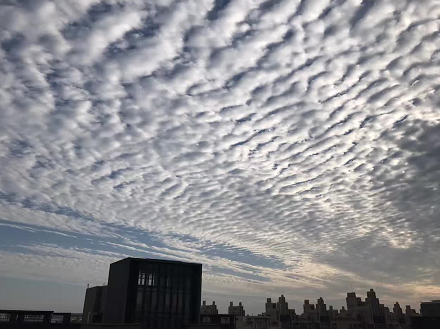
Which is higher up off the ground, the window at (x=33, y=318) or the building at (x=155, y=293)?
the building at (x=155, y=293)

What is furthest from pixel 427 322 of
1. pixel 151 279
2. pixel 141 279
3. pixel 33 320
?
pixel 33 320

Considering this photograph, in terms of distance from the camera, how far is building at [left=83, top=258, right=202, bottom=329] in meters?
56.9

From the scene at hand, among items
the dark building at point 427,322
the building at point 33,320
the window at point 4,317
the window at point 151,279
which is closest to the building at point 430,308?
the dark building at point 427,322

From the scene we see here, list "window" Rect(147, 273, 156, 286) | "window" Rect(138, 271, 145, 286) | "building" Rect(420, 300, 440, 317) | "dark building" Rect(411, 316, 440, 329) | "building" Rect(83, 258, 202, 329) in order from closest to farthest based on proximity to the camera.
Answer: "building" Rect(83, 258, 202, 329)
"window" Rect(138, 271, 145, 286)
"window" Rect(147, 273, 156, 286)
"dark building" Rect(411, 316, 440, 329)
"building" Rect(420, 300, 440, 317)

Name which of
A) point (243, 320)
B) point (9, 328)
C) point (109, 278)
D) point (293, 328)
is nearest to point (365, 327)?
point (293, 328)

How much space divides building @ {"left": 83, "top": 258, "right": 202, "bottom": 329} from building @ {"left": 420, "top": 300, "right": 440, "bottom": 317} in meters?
68.6

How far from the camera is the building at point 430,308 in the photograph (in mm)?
90906

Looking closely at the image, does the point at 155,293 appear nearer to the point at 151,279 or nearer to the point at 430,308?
the point at 151,279

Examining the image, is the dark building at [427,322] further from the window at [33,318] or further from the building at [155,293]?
the window at [33,318]

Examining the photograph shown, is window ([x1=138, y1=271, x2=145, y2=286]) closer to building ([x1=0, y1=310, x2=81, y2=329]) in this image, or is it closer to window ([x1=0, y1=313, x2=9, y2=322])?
building ([x1=0, y1=310, x2=81, y2=329])

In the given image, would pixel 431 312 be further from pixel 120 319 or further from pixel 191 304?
pixel 120 319

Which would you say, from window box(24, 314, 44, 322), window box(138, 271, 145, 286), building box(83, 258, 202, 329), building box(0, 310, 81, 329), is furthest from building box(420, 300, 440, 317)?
window box(24, 314, 44, 322)

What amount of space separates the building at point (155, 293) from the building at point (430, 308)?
6861 centimetres

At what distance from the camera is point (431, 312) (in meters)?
91.6
